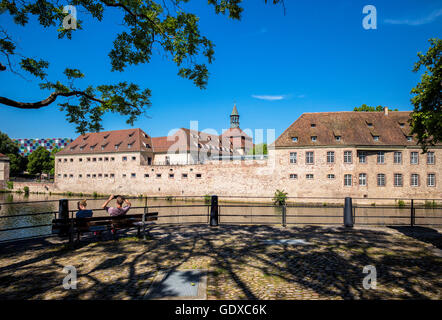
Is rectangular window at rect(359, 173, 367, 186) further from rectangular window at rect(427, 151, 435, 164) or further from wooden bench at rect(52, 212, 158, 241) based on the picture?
wooden bench at rect(52, 212, 158, 241)

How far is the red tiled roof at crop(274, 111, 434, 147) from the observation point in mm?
30031

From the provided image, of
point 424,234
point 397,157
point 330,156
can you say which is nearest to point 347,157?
point 330,156

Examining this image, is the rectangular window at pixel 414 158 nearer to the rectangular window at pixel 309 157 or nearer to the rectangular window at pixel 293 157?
the rectangular window at pixel 309 157

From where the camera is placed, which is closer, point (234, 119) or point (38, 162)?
point (38, 162)

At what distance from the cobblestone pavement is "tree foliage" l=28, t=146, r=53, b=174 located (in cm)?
6241

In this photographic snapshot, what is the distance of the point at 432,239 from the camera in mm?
8344

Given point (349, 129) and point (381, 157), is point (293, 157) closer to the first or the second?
point (349, 129)

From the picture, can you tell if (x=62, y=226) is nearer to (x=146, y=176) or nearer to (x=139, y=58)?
(x=139, y=58)

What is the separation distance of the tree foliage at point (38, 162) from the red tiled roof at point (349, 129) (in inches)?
2128

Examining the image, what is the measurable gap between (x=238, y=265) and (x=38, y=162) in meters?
67.3

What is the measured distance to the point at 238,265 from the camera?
18.9ft

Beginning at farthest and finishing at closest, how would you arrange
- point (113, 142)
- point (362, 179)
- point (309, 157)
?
point (113, 142) < point (309, 157) < point (362, 179)

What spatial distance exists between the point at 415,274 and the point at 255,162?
29.3 metres

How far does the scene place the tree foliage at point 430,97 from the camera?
10.2 m
